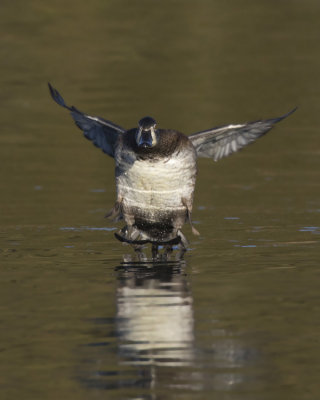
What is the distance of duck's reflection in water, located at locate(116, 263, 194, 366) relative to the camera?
8562 mm

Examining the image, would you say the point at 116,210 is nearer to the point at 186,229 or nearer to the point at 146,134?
the point at 146,134

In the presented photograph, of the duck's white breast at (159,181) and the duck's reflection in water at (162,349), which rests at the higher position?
the duck's white breast at (159,181)

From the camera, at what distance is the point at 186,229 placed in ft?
46.1

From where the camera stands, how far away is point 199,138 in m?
13.7

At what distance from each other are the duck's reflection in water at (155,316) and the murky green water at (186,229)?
21 mm

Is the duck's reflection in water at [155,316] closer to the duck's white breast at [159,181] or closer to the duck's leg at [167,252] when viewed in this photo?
the duck's leg at [167,252]

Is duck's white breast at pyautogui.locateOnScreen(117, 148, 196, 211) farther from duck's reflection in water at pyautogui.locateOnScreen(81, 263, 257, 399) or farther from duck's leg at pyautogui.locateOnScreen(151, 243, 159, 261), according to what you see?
duck's reflection in water at pyautogui.locateOnScreen(81, 263, 257, 399)

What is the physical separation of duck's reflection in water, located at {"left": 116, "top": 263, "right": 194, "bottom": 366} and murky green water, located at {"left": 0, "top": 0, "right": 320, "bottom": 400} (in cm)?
2

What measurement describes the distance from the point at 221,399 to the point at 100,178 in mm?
10141

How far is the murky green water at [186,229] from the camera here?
326 inches

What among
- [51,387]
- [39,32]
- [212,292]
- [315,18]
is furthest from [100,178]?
[315,18]

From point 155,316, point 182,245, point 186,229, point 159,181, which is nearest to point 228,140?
point 186,229

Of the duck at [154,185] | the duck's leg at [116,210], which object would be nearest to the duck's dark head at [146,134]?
the duck at [154,185]

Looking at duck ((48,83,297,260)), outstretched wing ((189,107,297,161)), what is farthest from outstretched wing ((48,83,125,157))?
outstretched wing ((189,107,297,161))
